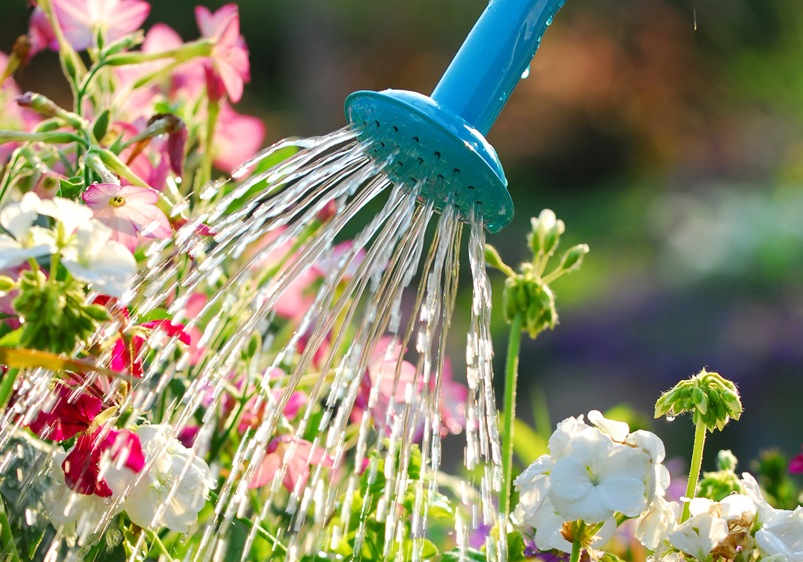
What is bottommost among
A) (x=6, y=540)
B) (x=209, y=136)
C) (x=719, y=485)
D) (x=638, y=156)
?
(x=6, y=540)

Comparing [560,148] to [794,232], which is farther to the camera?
[560,148]

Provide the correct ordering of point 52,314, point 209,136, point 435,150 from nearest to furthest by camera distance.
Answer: point 52,314 < point 435,150 < point 209,136

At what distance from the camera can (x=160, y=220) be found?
35 cm

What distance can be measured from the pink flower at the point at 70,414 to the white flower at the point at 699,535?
0.19 meters

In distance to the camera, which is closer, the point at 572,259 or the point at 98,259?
the point at 98,259

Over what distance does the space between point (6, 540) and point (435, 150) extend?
0.64 ft

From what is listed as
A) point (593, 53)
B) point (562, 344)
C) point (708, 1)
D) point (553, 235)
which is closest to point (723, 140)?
point (708, 1)

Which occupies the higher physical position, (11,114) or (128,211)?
(11,114)

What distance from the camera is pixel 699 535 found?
1.04 feet

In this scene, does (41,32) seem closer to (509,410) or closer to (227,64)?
(227,64)

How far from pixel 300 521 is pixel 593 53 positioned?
588 cm

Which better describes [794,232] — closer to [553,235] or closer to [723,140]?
[723,140]

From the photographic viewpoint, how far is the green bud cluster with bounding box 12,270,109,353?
27cm

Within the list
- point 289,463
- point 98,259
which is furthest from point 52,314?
point 289,463
